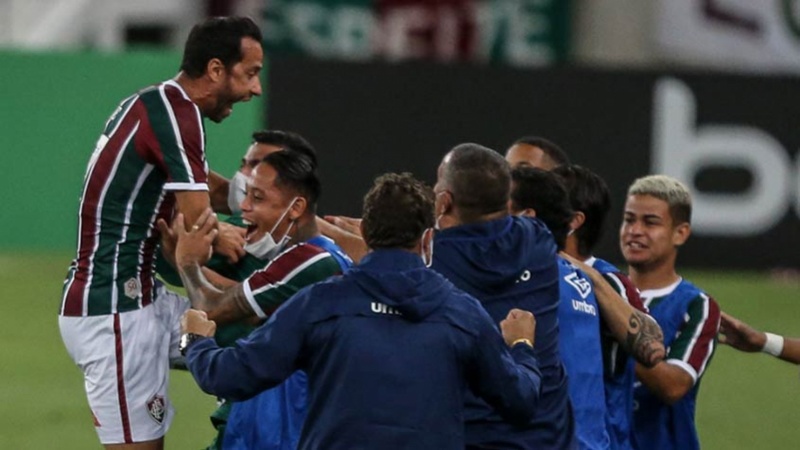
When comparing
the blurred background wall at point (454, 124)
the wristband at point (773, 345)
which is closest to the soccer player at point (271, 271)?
the wristband at point (773, 345)

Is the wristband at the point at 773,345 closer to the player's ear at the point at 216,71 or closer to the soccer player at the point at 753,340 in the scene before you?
the soccer player at the point at 753,340

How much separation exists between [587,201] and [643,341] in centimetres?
76

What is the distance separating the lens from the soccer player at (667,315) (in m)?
7.06

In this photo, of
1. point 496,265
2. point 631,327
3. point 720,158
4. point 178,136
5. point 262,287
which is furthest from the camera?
point 720,158

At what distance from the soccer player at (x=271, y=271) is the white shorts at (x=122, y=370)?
0.29 m

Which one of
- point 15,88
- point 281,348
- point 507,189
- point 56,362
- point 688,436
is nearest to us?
point 281,348

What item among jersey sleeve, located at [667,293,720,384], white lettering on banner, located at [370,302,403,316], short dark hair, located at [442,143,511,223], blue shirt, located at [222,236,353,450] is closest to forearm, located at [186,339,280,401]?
white lettering on banner, located at [370,302,403,316]

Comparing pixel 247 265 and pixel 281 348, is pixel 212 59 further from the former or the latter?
pixel 281 348

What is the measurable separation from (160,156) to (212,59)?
46cm

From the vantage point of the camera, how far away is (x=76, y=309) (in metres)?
7.09

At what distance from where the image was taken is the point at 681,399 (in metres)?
7.27

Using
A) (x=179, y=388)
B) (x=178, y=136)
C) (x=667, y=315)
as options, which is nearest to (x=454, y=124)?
(x=179, y=388)

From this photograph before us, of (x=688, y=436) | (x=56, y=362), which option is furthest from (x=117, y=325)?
(x=56, y=362)

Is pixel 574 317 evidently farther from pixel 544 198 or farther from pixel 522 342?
pixel 522 342
